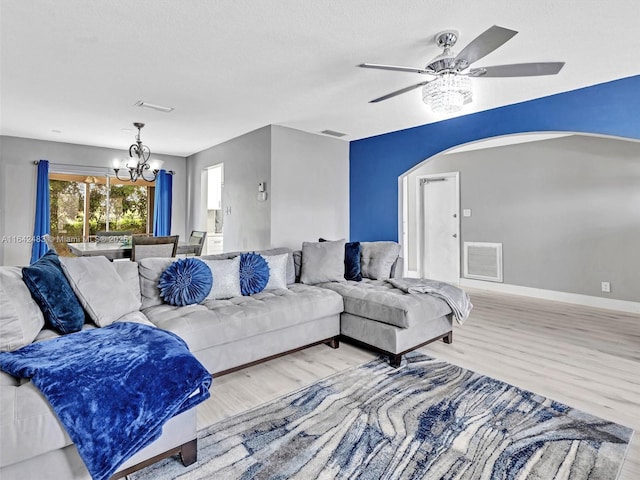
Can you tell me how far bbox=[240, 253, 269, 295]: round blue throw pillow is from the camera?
3123 mm

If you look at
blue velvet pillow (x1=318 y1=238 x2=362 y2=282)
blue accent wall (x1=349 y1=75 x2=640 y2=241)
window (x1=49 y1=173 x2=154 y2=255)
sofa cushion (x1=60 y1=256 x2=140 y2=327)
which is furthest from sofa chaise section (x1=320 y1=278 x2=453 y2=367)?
window (x1=49 y1=173 x2=154 y2=255)

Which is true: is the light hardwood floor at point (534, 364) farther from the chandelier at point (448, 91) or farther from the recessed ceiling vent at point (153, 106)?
the recessed ceiling vent at point (153, 106)

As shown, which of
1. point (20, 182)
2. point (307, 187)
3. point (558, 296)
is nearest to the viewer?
point (558, 296)

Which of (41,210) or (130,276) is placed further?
(41,210)

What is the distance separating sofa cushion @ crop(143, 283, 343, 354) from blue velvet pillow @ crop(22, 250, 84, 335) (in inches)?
18.6

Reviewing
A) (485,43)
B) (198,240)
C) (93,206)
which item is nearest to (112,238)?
(198,240)

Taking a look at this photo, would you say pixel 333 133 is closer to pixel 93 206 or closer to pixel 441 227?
pixel 441 227

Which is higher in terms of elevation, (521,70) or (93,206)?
(521,70)

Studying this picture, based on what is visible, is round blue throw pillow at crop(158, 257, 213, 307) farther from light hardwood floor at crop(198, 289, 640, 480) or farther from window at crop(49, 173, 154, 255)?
window at crop(49, 173, 154, 255)

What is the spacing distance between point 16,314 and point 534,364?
3.50m

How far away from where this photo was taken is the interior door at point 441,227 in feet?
21.1

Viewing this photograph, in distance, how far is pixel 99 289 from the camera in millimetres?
2250

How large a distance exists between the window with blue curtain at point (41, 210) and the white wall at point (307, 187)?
12.7ft

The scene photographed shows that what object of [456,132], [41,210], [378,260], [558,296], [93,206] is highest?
[456,132]
